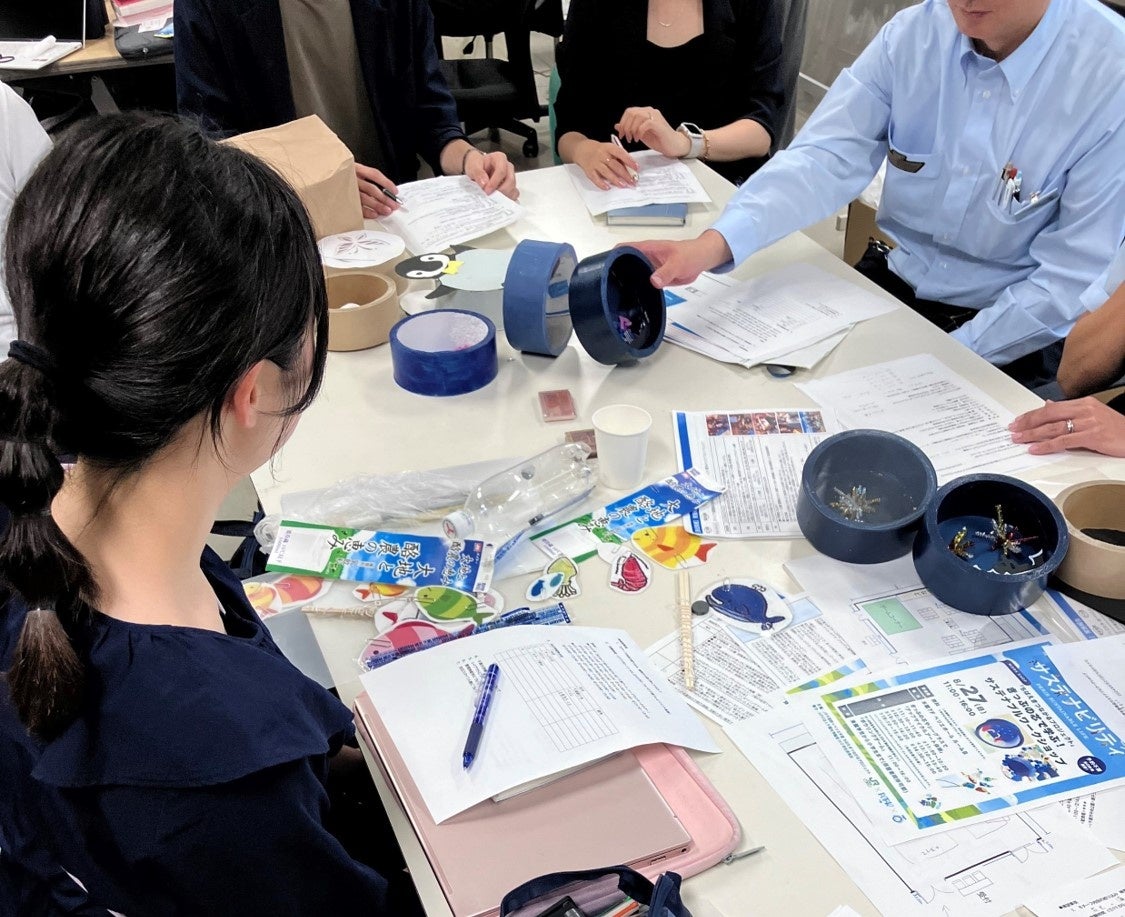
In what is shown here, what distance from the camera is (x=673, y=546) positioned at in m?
1.14

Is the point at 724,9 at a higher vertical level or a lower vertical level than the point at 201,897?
higher

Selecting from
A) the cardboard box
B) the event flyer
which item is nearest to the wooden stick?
the event flyer

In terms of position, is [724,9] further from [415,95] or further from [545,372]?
[545,372]

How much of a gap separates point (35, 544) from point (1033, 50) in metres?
1.67

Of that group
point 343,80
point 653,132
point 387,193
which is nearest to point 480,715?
point 387,193

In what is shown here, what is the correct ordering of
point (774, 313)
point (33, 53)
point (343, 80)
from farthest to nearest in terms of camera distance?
point (33, 53)
point (343, 80)
point (774, 313)

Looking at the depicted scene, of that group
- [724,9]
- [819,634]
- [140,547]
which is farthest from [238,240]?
[724,9]

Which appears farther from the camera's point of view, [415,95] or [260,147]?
[415,95]

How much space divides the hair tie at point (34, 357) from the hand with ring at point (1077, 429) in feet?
3.95

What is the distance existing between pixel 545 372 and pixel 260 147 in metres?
0.69

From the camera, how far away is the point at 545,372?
1.45 meters

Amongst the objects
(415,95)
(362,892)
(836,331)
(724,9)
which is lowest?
(362,892)

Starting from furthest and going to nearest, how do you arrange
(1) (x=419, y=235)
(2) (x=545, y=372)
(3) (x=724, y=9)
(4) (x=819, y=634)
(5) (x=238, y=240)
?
(3) (x=724, y=9), (1) (x=419, y=235), (2) (x=545, y=372), (4) (x=819, y=634), (5) (x=238, y=240)

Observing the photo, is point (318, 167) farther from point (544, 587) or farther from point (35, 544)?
point (35, 544)
